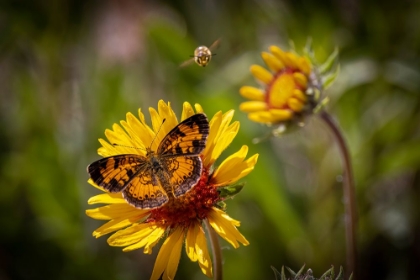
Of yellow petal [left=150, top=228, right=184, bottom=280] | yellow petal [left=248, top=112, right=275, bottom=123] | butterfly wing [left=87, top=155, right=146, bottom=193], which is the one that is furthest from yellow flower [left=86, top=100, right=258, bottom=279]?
yellow petal [left=248, top=112, right=275, bottom=123]

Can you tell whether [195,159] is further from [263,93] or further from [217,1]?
[217,1]

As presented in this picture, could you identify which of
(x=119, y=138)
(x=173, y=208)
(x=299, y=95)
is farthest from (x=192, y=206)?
(x=299, y=95)

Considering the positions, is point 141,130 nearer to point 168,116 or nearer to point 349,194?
point 168,116

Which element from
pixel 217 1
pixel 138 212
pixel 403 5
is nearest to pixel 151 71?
pixel 217 1

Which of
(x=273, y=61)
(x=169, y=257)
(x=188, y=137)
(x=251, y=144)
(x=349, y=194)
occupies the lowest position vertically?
(x=349, y=194)

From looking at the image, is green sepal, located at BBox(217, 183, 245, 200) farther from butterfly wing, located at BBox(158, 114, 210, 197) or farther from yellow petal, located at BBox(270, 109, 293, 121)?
yellow petal, located at BBox(270, 109, 293, 121)
